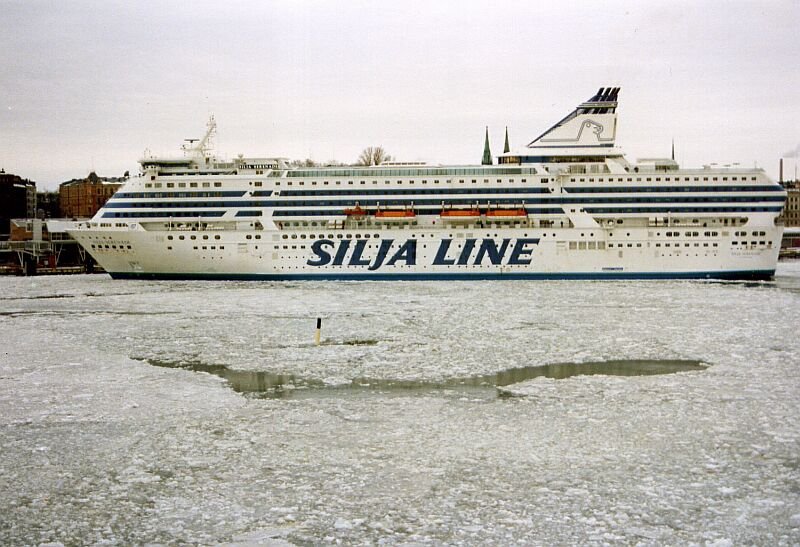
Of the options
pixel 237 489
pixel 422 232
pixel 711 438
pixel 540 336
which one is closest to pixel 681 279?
pixel 422 232

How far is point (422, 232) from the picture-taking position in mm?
36781

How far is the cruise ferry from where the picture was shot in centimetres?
3659

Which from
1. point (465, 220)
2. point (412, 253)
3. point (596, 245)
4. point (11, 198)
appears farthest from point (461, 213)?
point (11, 198)

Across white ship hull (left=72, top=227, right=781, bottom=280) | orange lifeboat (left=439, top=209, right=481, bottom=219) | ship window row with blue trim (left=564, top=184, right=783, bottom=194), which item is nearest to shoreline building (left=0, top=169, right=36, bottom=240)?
white ship hull (left=72, top=227, right=781, bottom=280)

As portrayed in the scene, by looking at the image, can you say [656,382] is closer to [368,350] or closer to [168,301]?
[368,350]

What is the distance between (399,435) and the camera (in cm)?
873

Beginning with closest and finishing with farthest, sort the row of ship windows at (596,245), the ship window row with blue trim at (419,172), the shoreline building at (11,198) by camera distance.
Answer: the row of ship windows at (596,245), the ship window row with blue trim at (419,172), the shoreline building at (11,198)

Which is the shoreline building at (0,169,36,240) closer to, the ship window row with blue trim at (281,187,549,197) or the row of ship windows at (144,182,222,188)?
the row of ship windows at (144,182,222,188)

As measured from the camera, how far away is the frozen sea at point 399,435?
6.22 metres

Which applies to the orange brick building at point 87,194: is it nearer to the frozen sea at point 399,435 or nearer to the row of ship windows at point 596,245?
the row of ship windows at point 596,245

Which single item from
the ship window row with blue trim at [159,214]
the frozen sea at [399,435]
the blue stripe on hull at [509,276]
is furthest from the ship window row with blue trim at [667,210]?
the ship window row with blue trim at [159,214]

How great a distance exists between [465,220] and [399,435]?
29.0 m

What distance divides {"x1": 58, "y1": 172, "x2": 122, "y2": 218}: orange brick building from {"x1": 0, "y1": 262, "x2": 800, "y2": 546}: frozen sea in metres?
84.2

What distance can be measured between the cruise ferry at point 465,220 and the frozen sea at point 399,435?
1840cm
